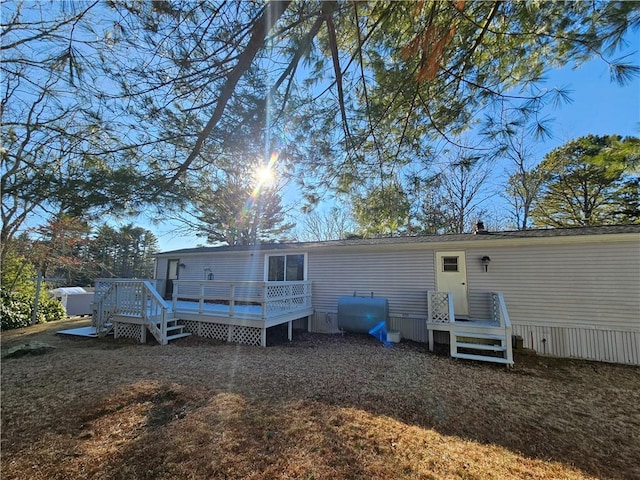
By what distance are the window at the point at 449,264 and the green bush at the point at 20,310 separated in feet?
49.3

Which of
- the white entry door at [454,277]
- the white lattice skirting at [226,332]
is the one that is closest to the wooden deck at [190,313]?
the white lattice skirting at [226,332]

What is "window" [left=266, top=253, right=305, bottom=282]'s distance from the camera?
365 inches

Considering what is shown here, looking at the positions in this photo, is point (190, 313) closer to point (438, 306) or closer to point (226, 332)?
point (226, 332)

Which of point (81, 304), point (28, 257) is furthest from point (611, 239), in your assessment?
point (81, 304)

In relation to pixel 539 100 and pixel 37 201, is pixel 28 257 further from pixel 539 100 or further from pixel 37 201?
pixel 539 100

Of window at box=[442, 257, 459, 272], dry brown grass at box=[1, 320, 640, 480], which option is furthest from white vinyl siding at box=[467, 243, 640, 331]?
dry brown grass at box=[1, 320, 640, 480]

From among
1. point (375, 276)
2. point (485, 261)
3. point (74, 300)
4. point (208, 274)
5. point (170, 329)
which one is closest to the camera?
point (485, 261)

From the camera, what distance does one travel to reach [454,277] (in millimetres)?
7496

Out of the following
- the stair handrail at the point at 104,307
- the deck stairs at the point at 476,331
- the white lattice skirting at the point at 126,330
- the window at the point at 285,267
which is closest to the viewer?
the deck stairs at the point at 476,331

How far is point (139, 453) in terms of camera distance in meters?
2.50

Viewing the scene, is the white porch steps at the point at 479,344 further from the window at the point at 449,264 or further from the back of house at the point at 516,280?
the window at the point at 449,264

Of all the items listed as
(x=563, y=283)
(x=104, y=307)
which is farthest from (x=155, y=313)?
(x=563, y=283)

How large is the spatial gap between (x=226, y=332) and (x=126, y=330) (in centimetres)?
287

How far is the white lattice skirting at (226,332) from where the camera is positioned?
23.4 feet
